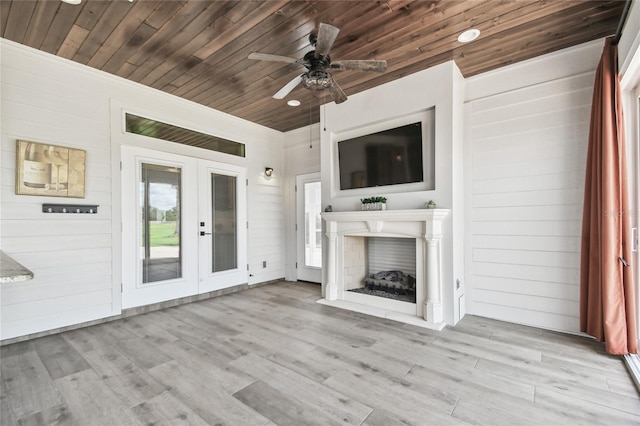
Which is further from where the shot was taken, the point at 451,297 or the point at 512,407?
the point at 451,297

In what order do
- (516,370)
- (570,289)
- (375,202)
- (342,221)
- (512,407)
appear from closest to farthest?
(512,407), (516,370), (570,289), (375,202), (342,221)

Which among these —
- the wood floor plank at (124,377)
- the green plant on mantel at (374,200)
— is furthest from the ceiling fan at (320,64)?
the wood floor plank at (124,377)

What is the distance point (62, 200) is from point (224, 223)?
6.86 feet

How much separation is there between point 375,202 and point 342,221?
0.57 m

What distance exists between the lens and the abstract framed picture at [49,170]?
2971 millimetres

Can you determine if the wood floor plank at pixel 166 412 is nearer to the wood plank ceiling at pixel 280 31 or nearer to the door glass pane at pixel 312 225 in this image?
the wood plank ceiling at pixel 280 31

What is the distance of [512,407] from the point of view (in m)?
1.88

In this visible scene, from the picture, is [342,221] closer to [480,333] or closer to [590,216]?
[480,333]

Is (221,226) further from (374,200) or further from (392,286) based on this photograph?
(392,286)

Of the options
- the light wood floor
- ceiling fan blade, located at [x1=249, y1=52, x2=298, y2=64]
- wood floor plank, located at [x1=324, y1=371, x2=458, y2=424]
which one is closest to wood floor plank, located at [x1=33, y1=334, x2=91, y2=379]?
the light wood floor

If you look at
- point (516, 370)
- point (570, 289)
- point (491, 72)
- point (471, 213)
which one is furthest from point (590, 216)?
point (491, 72)

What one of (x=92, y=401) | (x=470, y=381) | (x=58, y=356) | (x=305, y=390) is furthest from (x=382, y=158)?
(x=58, y=356)

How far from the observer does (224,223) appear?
4.87m

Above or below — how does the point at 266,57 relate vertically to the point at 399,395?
above
